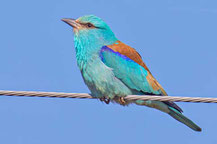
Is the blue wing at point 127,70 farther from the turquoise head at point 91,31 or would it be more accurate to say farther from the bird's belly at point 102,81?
the turquoise head at point 91,31

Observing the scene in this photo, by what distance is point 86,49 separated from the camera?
7027mm

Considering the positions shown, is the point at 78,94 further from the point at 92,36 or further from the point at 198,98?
the point at 92,36

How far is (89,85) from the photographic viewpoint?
680 centimetres

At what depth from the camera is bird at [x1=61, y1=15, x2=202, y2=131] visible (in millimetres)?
6742

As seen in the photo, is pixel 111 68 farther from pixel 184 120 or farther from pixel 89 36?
pixel 184 120

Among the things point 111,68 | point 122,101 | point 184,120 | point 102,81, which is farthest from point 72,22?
point 184,120

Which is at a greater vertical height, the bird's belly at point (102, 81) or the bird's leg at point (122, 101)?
the bird's belly at point (102, 81)

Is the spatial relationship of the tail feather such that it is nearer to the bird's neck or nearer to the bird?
the bird

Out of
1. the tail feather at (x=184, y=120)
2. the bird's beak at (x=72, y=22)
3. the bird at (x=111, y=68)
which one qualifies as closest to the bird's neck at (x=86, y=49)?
the bird at (x=111, y=68)

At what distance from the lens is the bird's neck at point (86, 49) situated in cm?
691

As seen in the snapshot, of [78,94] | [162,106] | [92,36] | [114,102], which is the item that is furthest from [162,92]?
[78,94]

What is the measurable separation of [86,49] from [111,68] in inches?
18.9

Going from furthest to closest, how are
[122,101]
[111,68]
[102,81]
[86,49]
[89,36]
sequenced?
[89,36], [86,49], [111,68], [122,101], [102,81]

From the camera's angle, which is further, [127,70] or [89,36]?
[89,36]
